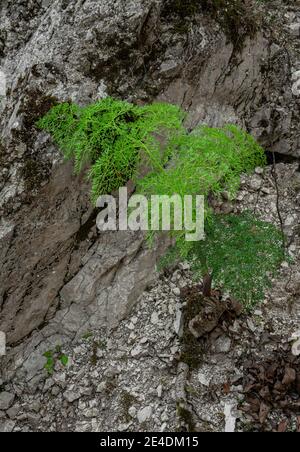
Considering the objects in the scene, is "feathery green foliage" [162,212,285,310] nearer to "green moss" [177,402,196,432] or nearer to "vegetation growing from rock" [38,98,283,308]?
"vegetation growing from rock" [38,98,283,308]

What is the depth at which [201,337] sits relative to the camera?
4777 mm

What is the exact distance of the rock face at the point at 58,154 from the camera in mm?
4625

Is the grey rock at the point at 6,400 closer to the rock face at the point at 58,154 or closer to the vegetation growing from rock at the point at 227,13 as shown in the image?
the rock face at the point at 58,154

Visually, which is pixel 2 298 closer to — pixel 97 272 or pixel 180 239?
pixel 97 272

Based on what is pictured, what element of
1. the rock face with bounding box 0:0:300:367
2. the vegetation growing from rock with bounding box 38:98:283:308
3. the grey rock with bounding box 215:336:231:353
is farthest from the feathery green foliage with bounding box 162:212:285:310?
the rock face with bounding box 0:0:300:367

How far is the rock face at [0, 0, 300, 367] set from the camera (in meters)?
4.62

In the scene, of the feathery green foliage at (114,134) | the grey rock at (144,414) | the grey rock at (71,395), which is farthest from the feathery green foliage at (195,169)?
the grey rock at (71,395)

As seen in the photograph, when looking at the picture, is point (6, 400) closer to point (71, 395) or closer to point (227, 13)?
point (71, 395)

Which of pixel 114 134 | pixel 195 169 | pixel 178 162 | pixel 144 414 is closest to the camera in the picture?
pixel 195 169

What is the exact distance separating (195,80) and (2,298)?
3.60 m

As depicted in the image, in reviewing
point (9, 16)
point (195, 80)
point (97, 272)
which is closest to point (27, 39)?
point (9, 16)

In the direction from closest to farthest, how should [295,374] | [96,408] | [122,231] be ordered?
[295,374] < [96,408] < [122,231]

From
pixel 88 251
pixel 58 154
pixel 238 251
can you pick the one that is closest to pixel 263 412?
pixel 238 251

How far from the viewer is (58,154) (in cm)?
454
